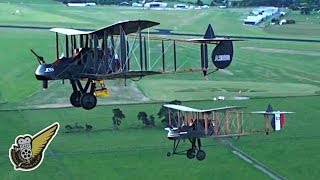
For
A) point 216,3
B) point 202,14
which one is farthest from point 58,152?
point 216,3

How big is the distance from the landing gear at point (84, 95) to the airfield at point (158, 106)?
757 inches

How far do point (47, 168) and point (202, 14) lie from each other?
88.2 meters

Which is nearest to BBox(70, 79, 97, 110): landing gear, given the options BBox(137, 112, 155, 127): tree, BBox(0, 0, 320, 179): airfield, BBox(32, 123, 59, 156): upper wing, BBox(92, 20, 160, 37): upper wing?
BBox(92, 20, 160, 37): upper wing

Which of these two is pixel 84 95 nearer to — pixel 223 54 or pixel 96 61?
pixel 96 61

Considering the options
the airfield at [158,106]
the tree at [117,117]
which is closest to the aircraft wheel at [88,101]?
the airfield at [158,106]

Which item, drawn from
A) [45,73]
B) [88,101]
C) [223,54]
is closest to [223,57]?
[223,54]

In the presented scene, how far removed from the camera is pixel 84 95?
24.1 metres

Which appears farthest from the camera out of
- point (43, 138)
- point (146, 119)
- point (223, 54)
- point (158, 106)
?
point (158, 106)

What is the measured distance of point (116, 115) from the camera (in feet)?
200

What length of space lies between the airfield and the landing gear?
19.2 m

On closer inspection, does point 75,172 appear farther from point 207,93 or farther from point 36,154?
point 207,93

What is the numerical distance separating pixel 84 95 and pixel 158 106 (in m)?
43.0

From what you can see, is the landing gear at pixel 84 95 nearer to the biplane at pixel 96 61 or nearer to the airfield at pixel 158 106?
the biplane at pixel 96 61

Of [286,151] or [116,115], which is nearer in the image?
[286,151]
